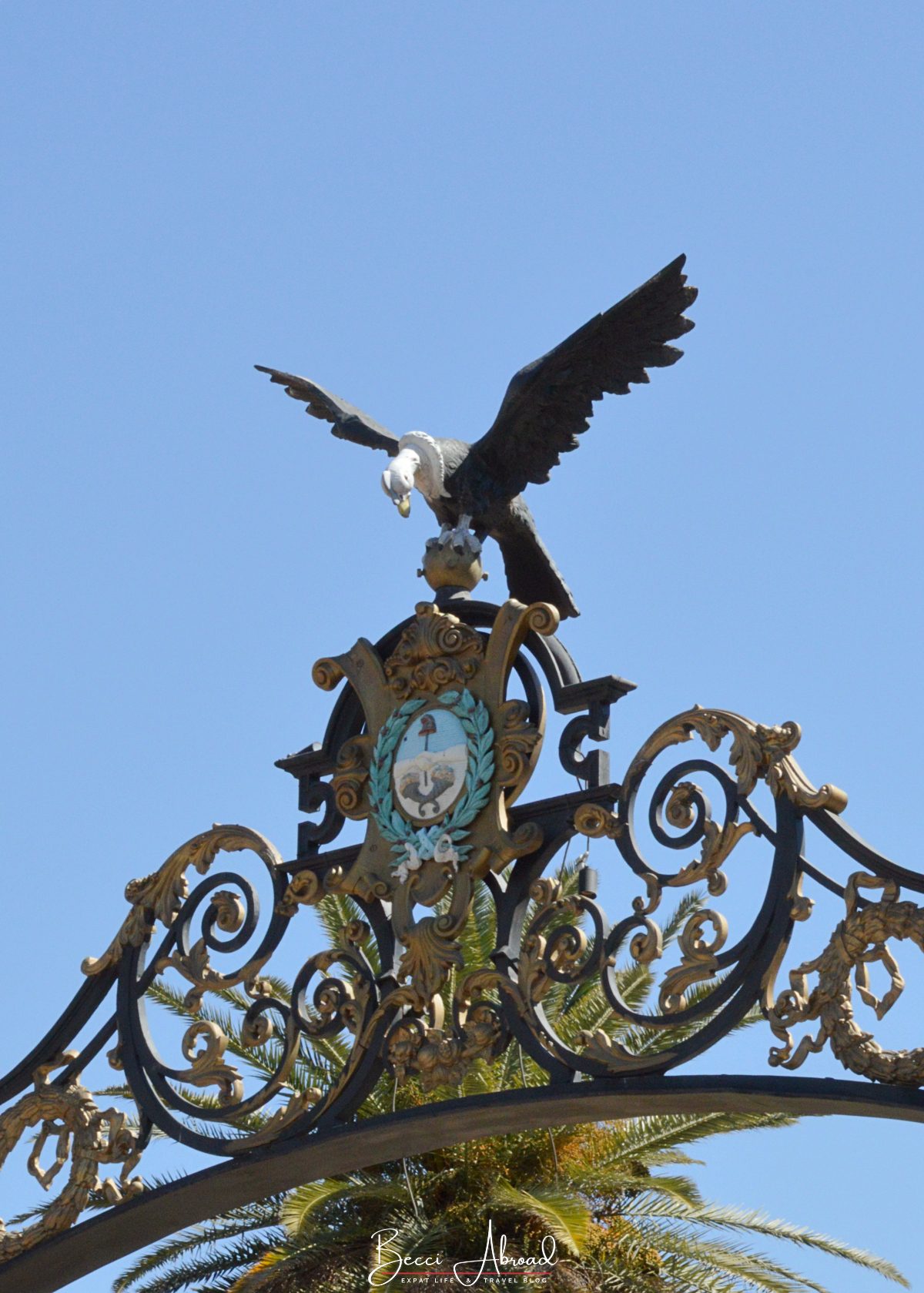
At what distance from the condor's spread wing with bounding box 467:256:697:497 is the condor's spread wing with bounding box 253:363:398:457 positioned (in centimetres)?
56

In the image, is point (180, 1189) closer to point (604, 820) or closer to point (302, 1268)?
point (604, 820)

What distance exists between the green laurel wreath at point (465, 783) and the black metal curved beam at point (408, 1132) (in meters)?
1.05

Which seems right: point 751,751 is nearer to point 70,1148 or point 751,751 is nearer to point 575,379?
point 575,379

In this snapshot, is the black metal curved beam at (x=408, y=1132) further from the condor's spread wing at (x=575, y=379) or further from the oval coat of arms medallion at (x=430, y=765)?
the condor's spread wing at (x=575, y=379)

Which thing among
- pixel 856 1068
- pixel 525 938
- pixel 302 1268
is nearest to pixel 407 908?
pixel 525 938

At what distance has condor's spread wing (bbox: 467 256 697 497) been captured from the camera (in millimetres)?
9023

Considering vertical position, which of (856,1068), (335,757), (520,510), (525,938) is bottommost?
(856,1068)

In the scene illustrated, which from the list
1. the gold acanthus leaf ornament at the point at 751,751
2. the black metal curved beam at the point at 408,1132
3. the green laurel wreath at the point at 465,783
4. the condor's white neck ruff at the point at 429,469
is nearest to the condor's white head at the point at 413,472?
the condor's white neck ruff at the point at 429,469

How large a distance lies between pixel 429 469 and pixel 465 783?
1.41 m

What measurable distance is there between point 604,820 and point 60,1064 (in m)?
2.86

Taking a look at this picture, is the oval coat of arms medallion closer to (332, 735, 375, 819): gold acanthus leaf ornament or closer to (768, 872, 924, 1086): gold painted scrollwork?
(332, 735, 375, 819): gold acanthus leaf ornament

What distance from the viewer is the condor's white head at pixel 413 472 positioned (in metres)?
9.45

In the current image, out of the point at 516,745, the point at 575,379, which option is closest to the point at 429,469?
the point at 575,379

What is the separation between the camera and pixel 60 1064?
984 centimetres
